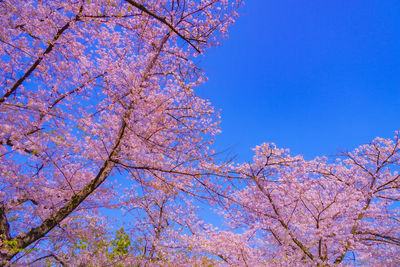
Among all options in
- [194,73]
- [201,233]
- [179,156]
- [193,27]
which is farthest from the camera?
[201,233]

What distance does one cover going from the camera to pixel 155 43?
6.62 meters

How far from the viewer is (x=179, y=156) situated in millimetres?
4918

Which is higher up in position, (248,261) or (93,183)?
(248,261)

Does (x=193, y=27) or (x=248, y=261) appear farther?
(x=248, y=261)

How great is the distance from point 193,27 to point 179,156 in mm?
3246

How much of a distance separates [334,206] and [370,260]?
467 cm

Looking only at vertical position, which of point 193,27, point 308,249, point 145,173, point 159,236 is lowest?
point 145,173

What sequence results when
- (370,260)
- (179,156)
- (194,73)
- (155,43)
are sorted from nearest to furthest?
(179,156) < (194,73) < (155,43) < (370,260)

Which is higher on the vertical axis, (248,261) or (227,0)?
(227,0)

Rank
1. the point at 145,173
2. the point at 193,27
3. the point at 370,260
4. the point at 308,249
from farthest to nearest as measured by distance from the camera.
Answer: the point at 370,260 → the point at 308,249 → the point at 193,27 → the point at 145,173

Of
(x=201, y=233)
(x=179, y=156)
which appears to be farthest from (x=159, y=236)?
(x=179, y=156)

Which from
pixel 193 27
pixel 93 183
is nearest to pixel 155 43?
pixel 193 27

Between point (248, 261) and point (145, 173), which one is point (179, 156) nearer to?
point (145, 173)

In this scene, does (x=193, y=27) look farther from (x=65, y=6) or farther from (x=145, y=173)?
(x=145, y=173)
